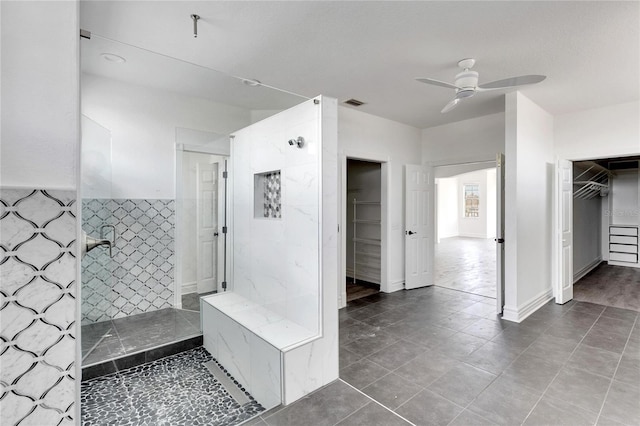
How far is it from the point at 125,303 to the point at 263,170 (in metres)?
1.94

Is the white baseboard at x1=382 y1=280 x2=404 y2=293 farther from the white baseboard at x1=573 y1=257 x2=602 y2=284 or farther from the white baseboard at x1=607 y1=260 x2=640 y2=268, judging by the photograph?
the white baseboard at x1=607 y1=260 x2=640 y2=268

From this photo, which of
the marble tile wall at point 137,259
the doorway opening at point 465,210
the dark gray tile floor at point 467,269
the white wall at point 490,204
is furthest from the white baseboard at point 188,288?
the white wall at point 490,204

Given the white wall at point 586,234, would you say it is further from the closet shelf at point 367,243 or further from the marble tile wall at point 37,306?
the marble tile wall at point 37,306

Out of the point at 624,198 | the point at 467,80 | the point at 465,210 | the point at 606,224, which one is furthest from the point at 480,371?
the point at 465,210

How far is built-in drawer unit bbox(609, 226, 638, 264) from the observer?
667 centimetres

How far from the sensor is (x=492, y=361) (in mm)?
2666

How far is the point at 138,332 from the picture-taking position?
297 cm

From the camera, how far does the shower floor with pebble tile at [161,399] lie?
2.16m

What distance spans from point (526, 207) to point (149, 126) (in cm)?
447

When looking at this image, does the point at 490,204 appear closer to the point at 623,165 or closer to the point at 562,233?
the point at 623,165

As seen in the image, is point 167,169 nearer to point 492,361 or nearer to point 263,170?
point 263,170

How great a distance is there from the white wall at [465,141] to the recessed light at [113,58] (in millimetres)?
4536

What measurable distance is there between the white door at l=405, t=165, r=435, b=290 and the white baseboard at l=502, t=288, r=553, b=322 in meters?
1.53

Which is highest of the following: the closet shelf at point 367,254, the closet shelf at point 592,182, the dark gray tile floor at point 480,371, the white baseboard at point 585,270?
the closet shelf at point 592,182
